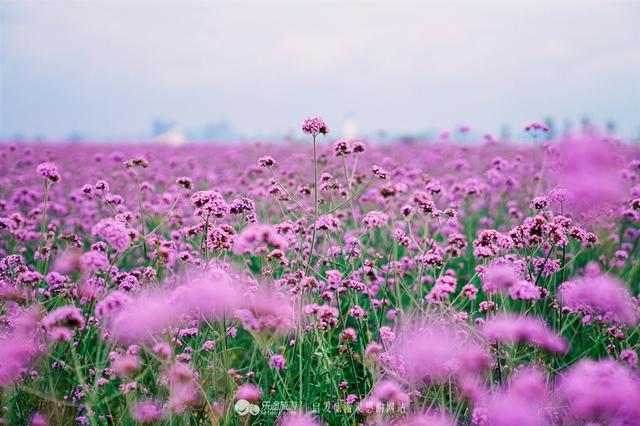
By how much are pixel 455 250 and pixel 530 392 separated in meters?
1.64

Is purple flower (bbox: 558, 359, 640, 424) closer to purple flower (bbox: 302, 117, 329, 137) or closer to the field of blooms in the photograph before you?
the field of blooms

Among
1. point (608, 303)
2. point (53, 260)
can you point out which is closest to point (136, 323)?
point (608, 303)

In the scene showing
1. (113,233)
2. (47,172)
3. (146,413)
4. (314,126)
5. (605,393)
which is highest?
(314,126)

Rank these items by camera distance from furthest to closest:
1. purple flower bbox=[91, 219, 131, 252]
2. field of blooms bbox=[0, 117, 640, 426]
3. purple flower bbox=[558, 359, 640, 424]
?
purple flower bbox=[91, 219, 131, 252] < field of blooms bbox=[0, 117, 640, 426] < purple flower bbox=[558, 359, 640, 424]

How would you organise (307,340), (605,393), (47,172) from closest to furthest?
1. (605,393)
2. (307,340)
3. (47,172)

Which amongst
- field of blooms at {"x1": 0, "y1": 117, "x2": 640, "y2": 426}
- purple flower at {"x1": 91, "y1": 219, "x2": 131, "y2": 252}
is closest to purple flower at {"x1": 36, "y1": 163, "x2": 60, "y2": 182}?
field of blooms at {"x1": 0, "y1": 117, "x2": 640, "y2": 426}

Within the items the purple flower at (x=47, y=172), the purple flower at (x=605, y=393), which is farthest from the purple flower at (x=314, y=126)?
the purple flower at (x=605, y=393)

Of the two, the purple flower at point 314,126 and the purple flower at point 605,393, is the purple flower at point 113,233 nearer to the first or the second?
the purple flower at point 314,126

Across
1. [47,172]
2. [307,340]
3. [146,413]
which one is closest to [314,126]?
[307,340]

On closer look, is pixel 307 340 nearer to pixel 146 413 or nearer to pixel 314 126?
pixel 146 413

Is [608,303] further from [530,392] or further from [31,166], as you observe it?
[31,166]

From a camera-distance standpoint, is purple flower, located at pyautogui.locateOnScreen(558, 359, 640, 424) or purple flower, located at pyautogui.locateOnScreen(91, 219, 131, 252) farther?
purple flower, located at pyautogui.locateOnScreen(91, 219, 131, 252)

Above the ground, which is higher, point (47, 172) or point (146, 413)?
point (47, 172)

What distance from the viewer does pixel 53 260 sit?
14.7 feet
